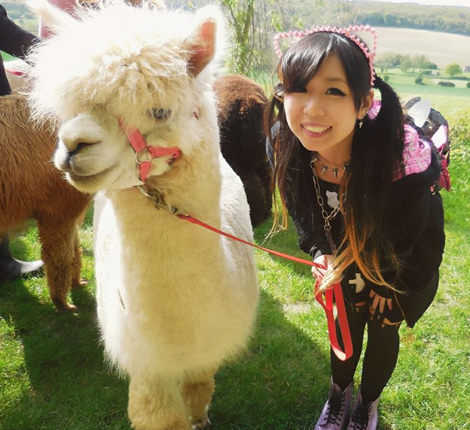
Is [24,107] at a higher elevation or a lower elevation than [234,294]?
higher

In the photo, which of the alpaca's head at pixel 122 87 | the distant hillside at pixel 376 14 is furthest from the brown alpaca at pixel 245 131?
the alpaca's head at pixel 122 87

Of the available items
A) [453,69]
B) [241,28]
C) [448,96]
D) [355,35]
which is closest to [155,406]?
[355,35]

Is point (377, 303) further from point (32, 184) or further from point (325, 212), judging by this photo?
point (32, 184)

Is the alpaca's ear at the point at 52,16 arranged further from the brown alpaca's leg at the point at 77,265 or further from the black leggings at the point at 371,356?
the brown alpaca's leg at the point at 77,265

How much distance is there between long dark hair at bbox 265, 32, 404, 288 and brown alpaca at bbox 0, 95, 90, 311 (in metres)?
1.25

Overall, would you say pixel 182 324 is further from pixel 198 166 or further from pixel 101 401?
pixel 101 401

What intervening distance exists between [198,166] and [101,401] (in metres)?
1.50

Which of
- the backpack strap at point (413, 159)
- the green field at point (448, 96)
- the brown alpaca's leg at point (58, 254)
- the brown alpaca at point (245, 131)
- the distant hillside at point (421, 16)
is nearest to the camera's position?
the backpack strap at point (413, 159)

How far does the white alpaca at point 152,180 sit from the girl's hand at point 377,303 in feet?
1.57

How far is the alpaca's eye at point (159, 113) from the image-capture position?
1.14m

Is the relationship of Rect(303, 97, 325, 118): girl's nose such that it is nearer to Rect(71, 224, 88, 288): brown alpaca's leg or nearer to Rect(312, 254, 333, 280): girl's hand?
Rect(312, 254, 333, 280): girl's hand

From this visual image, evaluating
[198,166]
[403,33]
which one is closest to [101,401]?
[198,166]

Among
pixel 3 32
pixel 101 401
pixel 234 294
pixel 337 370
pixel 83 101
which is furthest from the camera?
pixel 3 32

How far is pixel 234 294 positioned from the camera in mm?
1620
